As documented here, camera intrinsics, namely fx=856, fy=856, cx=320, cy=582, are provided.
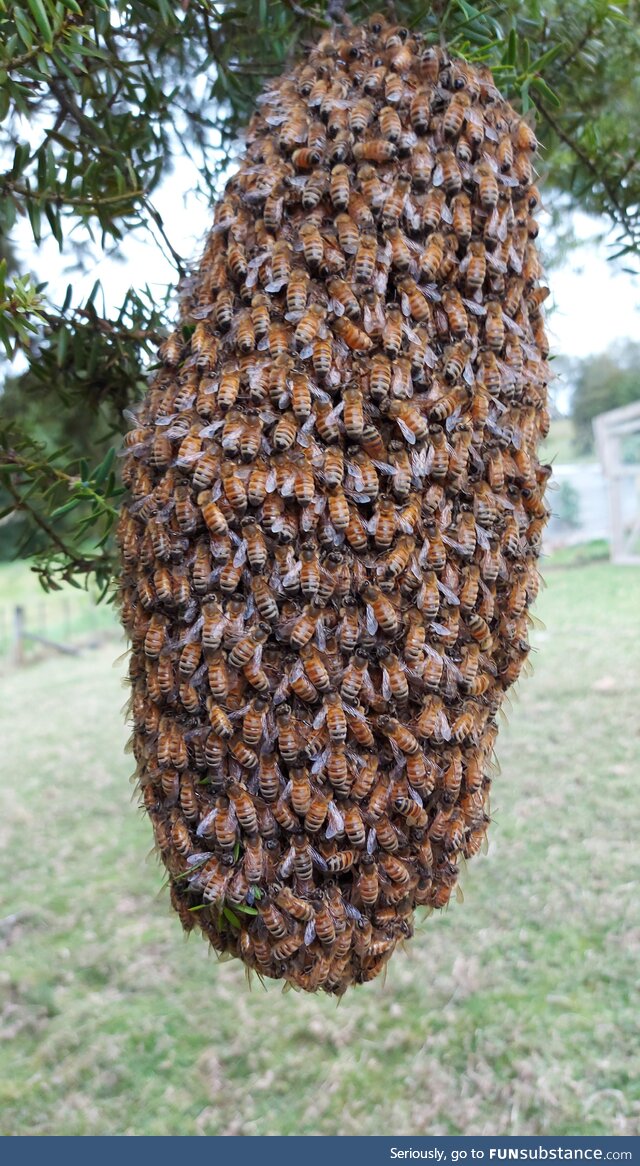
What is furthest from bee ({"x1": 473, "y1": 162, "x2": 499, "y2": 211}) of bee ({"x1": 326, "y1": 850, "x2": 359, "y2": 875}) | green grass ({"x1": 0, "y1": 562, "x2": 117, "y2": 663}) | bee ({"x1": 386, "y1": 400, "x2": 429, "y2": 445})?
green grass ({"x1": 0, "y1": 562, "x2": 117, "y2": 663})

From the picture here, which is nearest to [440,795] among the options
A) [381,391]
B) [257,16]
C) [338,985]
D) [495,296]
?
[338,985]

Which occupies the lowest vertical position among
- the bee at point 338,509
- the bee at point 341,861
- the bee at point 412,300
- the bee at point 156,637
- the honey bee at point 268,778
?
the bee at point 341,861

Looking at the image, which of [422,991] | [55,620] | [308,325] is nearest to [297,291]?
[308,325]

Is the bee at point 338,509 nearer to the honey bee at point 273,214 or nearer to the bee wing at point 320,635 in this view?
the bee wing at point 320,635

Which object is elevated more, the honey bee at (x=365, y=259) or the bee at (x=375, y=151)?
the bee at (x=375, y=151)

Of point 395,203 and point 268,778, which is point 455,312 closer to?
point 395,203

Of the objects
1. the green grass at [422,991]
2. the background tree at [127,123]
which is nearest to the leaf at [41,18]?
the background tree at [127,123]
